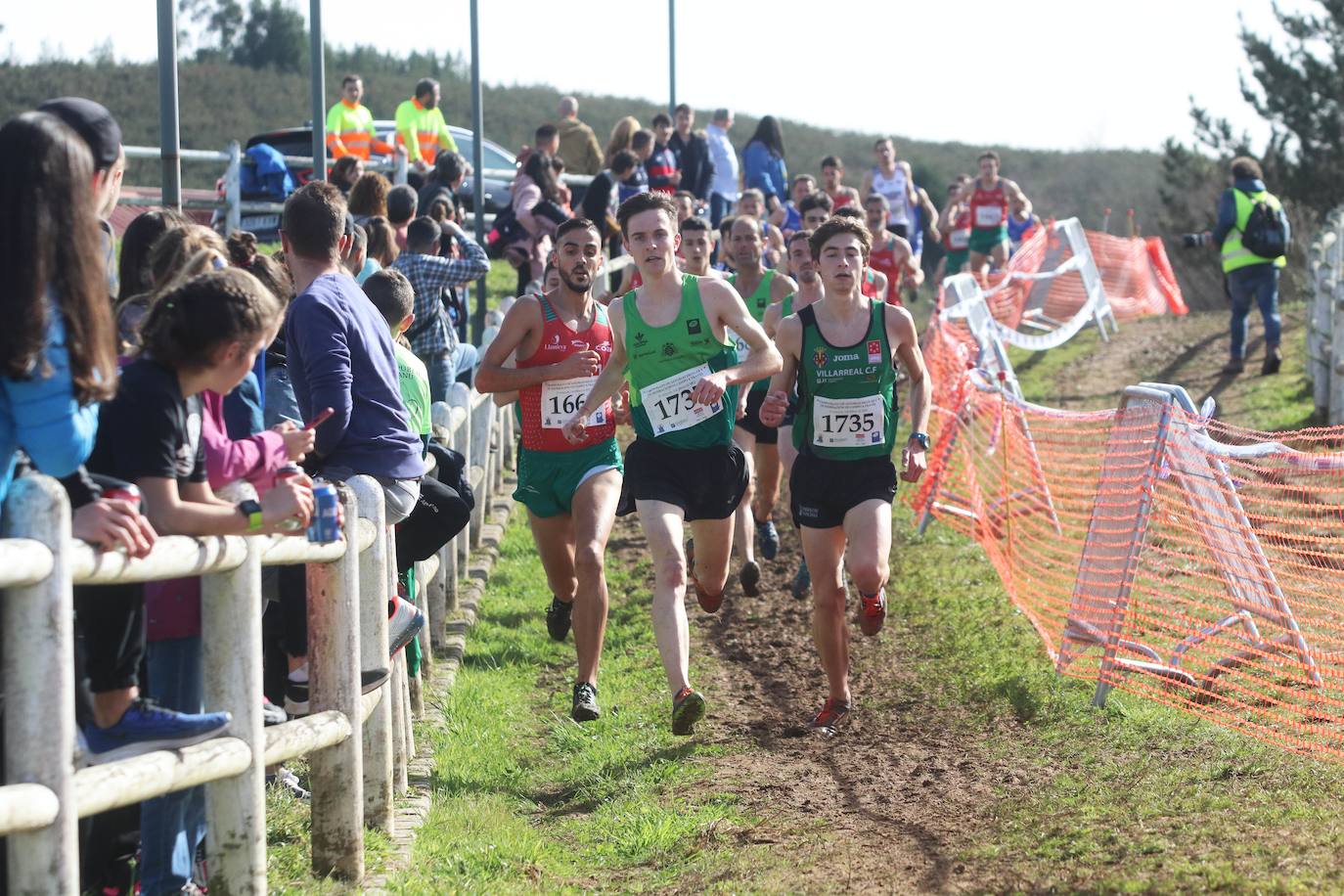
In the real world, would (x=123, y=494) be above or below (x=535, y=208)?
below

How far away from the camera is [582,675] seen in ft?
23.9

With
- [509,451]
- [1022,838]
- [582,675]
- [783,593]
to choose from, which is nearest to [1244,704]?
[1022,838]

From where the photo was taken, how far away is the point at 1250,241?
16109 mm

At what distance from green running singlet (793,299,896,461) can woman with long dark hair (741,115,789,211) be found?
12.7 m

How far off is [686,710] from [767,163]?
1458 centimetres

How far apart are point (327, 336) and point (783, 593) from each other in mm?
5362

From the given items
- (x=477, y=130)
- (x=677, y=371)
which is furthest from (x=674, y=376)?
(x=477, y=130)

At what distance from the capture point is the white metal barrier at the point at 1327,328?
13.9m

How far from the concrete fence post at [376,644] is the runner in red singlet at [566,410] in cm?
179

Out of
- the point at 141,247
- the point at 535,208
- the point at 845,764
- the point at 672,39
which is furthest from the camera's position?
the point at 672,39

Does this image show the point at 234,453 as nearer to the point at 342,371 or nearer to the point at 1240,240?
the point at 342,371

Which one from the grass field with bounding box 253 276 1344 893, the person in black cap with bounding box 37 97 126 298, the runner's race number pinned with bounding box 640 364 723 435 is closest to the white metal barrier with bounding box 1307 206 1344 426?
the grass field with bounding box 253 276 1344 893

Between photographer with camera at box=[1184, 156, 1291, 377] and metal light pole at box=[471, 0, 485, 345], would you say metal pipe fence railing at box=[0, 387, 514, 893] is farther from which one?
photographer with camera at box=[1184, 156, 1291, 377]

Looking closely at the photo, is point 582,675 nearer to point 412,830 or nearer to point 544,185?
point 412,830
